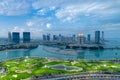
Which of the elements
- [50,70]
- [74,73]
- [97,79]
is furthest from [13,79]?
[97,79]

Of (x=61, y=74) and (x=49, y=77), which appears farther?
(x=61, y=74)

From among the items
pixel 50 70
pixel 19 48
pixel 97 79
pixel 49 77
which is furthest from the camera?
pixel 19 48

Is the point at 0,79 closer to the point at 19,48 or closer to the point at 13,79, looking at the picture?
the point at 13,79

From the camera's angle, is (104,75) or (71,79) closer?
(71,79)

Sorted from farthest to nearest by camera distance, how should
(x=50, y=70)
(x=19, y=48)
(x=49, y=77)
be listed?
(x=19, y=48), (x=50, y=70), (x=49, y=77)

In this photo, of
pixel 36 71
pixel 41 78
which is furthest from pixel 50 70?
pixel 41 78

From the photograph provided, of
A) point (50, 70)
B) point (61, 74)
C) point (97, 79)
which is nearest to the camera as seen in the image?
point (97, 79)

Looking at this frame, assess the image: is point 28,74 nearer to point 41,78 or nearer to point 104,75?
point 41,78

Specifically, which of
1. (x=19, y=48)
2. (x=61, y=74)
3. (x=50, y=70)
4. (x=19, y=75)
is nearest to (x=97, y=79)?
(x=61, y=74)

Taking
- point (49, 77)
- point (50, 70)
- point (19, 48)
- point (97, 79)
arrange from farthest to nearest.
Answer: point (19, 48)
point (50, 70)
point (49, 77)
point (97, 79)
